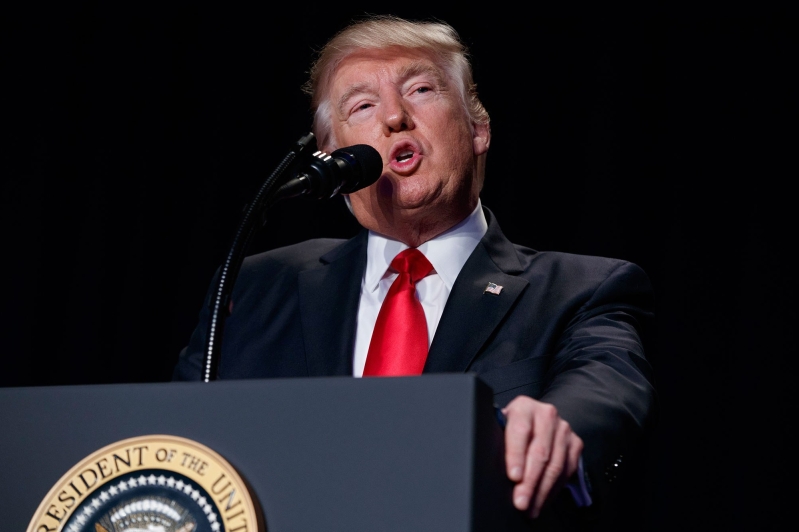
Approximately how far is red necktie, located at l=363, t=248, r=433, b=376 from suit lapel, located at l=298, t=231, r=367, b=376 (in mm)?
60

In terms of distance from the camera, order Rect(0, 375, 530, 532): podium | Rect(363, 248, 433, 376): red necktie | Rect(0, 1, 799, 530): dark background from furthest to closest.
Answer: Rect(0, 1, 799, 530): dark background
Rect(363, 248, 433, 376): red necktie
Rect(0, 375, 530, 532): podium

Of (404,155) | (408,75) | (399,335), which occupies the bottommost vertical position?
(399,335)

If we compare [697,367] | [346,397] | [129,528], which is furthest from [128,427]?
[697,367]

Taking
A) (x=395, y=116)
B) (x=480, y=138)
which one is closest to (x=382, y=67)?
(x=395, y=116)

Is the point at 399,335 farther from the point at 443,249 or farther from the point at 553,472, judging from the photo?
the point at 553,472

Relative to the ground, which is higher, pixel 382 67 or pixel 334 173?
pixel 382 67

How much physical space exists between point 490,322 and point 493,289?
0.09 metres

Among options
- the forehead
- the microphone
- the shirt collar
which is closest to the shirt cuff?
the microphone

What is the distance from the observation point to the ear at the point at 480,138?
219 centimetres

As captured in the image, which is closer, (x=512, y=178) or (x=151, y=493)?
(x=151, y=493)

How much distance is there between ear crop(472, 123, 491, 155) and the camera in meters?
2.19

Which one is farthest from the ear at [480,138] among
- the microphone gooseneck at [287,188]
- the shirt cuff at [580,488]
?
the shirt cuff at [580,488]

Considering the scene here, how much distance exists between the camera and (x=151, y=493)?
0.88 metres

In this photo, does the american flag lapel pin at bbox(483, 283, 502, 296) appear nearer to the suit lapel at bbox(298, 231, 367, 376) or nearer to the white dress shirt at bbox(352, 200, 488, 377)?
the white dress shirt at bbox(352, 200, 488, 377)
